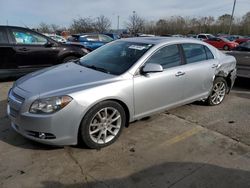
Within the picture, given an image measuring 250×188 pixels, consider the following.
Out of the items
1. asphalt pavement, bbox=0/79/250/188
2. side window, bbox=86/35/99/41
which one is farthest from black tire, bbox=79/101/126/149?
side window, bbox=86/35/99/41

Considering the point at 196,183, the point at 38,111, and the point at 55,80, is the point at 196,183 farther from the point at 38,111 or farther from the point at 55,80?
the point at 55,80

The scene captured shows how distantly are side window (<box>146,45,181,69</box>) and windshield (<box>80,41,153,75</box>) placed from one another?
182 mm

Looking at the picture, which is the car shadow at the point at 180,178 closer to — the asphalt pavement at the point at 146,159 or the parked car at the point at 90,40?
the asphalt pavement at the point at 146,159

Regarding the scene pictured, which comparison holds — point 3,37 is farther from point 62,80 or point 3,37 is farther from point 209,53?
point 209,53

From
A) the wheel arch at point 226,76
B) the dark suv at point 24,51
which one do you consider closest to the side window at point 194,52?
the wheel arch at point 226,76

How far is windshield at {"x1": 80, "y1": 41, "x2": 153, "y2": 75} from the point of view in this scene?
3.92 metres

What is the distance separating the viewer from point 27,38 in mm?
7344

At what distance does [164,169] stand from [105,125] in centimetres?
99

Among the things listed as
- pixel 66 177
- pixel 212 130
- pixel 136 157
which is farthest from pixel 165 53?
pixel 66 177

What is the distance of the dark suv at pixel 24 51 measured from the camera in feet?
23.1

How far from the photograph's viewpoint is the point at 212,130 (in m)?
4.22

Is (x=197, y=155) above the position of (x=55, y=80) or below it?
below

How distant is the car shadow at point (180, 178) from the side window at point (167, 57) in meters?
1.68

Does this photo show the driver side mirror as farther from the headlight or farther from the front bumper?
the headlight
